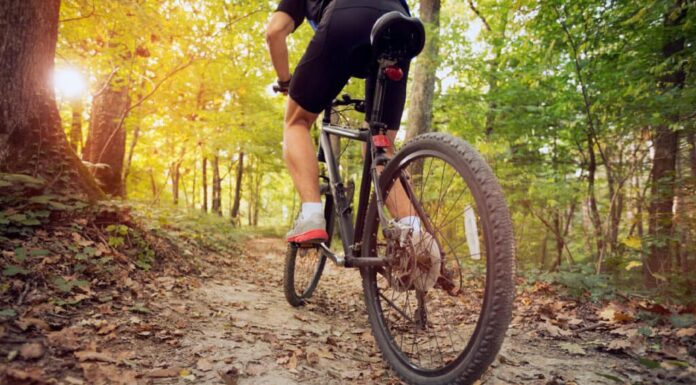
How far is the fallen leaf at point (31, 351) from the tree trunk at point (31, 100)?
1.88 meters

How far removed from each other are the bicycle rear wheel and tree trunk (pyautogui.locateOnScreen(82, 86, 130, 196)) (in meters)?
6.78

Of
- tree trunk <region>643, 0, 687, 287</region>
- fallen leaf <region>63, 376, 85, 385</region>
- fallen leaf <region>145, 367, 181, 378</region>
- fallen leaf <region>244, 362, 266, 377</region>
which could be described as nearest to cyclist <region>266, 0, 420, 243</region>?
fallen leaf <region>244, 362, 266, 377</region>

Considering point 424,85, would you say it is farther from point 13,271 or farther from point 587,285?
point 13,271

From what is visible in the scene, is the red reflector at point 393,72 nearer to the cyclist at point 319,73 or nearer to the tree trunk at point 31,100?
the cyclist at point 319,73

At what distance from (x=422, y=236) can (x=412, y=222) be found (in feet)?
0.27

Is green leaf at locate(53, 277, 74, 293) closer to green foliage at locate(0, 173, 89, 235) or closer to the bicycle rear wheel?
green foliage at locate(0, 173, 89, 235)

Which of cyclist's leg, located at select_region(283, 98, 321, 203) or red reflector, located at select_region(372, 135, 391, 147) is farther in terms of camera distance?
cyclist's leg, located at select_region(283, 98, 321, 203)

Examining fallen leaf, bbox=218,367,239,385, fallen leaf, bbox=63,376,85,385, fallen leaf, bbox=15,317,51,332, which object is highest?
fallen leaf, bbox=15,317,51,332

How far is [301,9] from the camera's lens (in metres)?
2.21

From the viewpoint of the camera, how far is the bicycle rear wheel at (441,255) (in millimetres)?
1235

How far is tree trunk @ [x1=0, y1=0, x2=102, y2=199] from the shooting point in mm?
2746

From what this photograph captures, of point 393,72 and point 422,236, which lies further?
point 393,72

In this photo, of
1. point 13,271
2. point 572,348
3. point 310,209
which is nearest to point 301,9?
point 310,209

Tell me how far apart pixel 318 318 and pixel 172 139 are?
12546 mm
